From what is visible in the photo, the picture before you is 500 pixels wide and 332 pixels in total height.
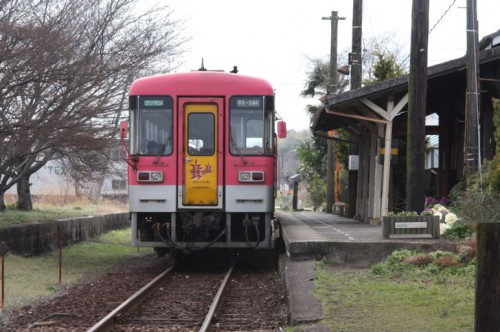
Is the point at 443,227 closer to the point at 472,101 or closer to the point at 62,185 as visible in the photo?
the point at 472,101

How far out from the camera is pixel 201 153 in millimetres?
14656

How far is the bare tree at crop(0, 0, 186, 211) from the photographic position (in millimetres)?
15859

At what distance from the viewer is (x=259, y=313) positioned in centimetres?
1041

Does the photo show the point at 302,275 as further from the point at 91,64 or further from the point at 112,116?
the point at 112,116

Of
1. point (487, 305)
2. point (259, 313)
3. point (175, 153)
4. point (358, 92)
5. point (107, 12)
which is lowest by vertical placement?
point (259, 313)

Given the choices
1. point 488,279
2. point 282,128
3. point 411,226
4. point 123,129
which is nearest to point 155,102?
point 123,129

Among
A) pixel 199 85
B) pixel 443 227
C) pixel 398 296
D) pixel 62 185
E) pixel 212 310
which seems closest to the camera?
pixel 398 296

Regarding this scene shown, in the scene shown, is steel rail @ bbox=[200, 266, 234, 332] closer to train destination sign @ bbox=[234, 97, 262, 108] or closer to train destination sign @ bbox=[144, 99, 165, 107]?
train destination sign @ bbox=[234, 97, 262, 108]

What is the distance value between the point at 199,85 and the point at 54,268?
4.15 meters

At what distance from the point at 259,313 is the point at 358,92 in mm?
8018

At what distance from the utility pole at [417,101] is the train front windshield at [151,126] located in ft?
13.5

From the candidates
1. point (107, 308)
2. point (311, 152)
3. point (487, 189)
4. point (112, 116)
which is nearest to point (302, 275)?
point (107, 308)

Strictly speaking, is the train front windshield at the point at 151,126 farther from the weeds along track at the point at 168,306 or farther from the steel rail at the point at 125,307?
the steel rail at the point at 125,307

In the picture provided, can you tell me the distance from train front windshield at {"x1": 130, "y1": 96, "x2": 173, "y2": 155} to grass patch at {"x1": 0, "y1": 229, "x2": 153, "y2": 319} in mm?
2346
